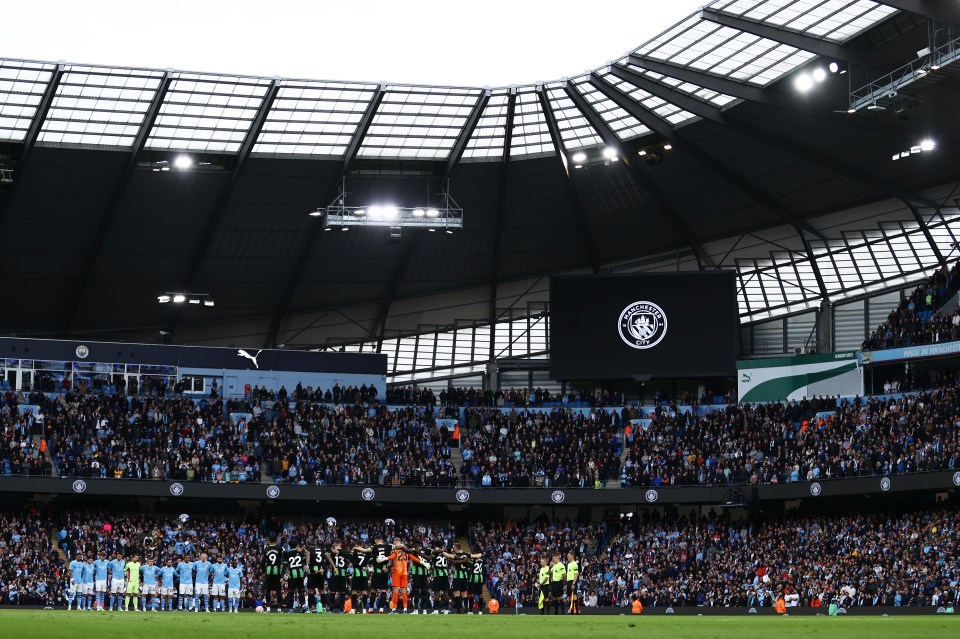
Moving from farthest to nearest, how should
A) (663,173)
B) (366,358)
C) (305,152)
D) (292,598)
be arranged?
1. (366,358)
2. (663,173)
3. (305,152)
4. (292,598)

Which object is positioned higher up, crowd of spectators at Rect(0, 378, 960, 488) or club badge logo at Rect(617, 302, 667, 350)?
club badge logo at Rect(617, 302, 667, 350)

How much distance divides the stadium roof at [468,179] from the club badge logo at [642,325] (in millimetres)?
5375

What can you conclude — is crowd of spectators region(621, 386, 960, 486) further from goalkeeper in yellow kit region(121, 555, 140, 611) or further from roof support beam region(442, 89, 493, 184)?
goalkeeper in yellow kit region(121, 555, 140, 611)

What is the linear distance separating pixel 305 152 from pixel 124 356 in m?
15.7

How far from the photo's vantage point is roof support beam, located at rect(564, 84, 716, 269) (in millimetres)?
57281

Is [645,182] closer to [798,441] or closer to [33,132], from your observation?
[798,441]

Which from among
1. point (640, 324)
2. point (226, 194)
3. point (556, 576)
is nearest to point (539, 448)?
point (640, 324)

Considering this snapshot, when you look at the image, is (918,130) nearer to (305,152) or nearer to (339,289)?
(305,152)

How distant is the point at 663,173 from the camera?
63.8m

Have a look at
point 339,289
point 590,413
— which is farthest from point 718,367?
point 339,289

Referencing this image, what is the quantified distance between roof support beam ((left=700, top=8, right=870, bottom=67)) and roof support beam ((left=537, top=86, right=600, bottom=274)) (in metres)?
9.91

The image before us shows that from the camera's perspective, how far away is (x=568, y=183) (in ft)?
214

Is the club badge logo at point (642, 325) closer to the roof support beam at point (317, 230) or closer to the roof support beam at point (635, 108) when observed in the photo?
the roof support beam at point (635, 108)

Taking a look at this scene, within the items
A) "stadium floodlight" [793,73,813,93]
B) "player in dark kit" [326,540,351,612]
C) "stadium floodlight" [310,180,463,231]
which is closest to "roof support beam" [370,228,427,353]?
"stadium floodlight" [310,180,463,231]
